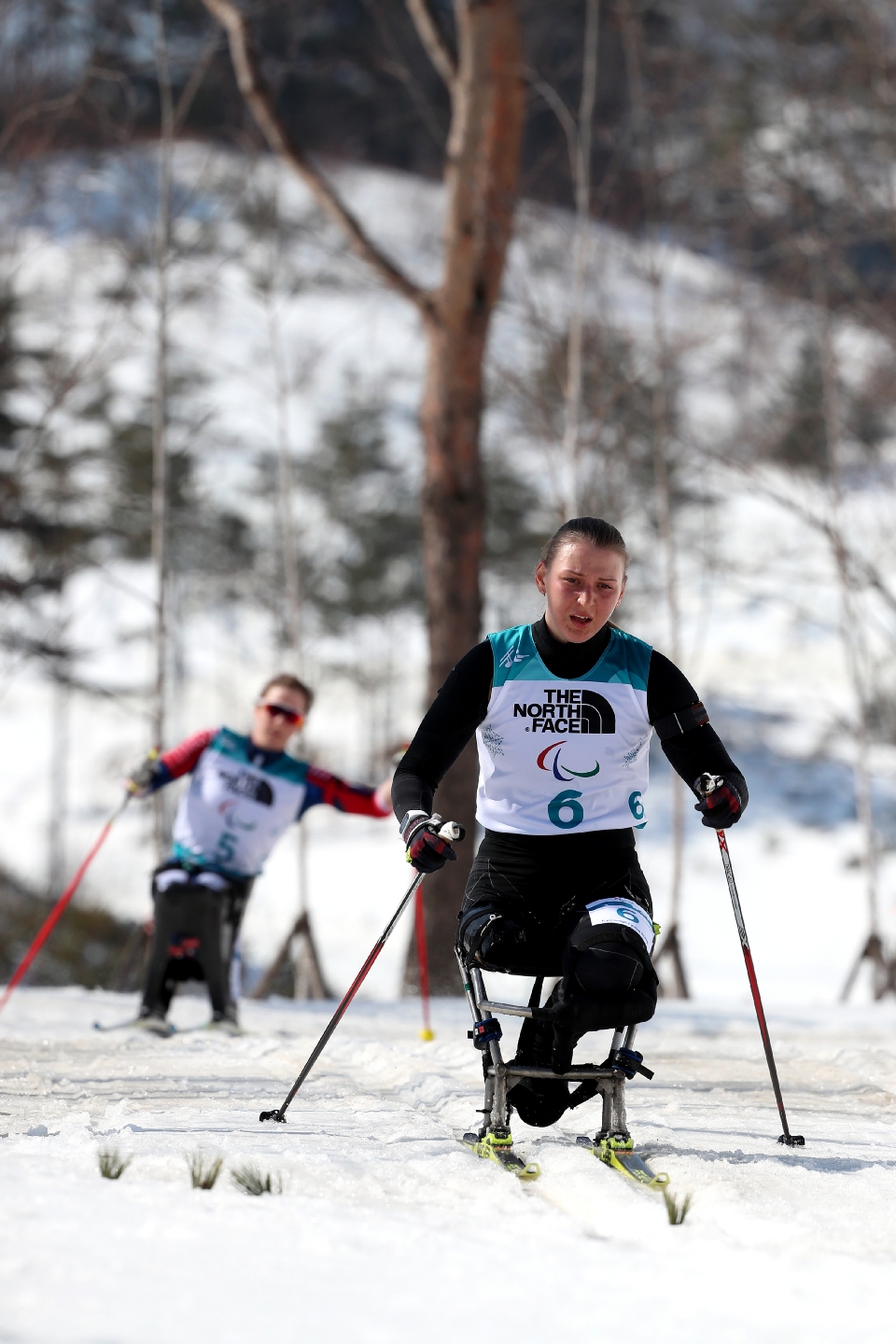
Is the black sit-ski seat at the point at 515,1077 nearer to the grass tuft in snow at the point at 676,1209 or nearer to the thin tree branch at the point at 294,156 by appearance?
the grass tuft in snow at the point at 676,1209

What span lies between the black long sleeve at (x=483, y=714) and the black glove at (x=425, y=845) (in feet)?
0.24

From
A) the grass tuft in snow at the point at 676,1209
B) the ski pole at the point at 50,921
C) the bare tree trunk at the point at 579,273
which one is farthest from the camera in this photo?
the bare tree trunk at the point at 579,273

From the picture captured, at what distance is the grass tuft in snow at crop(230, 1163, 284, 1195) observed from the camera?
93.5 inches

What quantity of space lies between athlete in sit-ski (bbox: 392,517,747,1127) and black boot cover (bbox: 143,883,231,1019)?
8.61 feet

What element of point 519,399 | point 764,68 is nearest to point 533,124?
point 764,68

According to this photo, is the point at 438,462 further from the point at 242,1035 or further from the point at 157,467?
the point at 242,1035

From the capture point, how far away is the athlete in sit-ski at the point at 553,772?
3133mm

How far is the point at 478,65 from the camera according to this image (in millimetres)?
8977

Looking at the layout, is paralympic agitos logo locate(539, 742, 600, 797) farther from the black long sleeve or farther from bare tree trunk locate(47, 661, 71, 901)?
bare tree trunk locate(47, 661, 71, 901)

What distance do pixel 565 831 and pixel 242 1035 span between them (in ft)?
8.96

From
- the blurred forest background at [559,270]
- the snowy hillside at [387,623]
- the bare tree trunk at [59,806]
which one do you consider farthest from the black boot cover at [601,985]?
the bare tree trunk at [59,806]

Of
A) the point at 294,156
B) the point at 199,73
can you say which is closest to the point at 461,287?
the point at 294,156

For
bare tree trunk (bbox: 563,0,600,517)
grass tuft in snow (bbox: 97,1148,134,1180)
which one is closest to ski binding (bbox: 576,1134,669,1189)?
grass tuft in snow (bbox: 97,1148,134,1180)

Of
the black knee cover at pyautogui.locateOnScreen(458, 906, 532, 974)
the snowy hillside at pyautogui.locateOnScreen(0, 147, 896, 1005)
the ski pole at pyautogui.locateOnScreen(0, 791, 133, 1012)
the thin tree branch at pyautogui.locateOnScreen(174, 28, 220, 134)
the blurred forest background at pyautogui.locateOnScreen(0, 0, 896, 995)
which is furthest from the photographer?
the snowy hillside at pyautogui.locateOnScreen(0, 147, 896, 1005)
